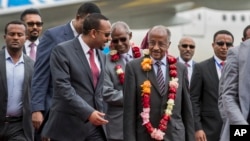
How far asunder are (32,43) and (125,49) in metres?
1.50

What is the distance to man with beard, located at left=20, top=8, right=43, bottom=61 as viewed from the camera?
343 inches

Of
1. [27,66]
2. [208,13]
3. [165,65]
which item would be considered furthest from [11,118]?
[208,13]

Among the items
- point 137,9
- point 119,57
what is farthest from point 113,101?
point 137,9

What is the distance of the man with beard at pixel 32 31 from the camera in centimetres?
871

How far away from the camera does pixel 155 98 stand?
6.18 m

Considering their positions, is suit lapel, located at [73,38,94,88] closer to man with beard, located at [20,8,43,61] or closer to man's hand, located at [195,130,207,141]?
man's hand, located at [195,130,207,141]

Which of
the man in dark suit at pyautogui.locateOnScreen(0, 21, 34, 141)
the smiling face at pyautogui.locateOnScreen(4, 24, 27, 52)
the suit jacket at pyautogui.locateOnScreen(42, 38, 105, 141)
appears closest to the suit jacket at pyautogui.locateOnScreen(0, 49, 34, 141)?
the man in dark suit at pyautogui.locateOnScreen(0, 21, 34, 141)

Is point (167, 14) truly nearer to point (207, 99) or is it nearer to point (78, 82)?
point (207, 99)

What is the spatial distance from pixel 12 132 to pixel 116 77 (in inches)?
45.2

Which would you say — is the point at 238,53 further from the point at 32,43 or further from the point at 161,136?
the point at 32,43

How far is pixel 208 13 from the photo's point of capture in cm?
2180

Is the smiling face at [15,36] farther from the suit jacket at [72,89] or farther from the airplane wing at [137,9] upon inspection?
the airplane wing at [137,9]

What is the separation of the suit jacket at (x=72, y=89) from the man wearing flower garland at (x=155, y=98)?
0.30 m

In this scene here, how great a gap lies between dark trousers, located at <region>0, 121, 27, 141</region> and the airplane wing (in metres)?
10.7
